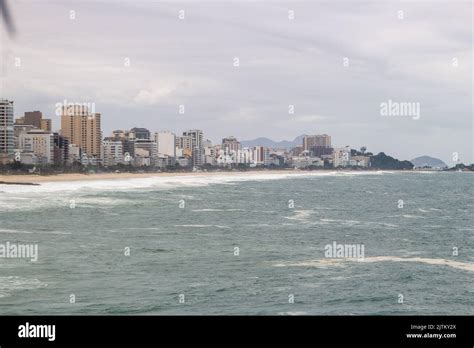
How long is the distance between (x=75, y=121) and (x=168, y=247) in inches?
6260

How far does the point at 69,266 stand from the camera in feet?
83.4

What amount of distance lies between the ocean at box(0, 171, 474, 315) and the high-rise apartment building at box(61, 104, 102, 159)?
13238cm

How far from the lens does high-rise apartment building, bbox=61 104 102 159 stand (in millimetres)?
180000

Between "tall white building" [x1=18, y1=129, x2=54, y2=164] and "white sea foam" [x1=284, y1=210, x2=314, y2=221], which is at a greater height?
"tall white building" [x1=18, y1=129, x2=54, y2=164]

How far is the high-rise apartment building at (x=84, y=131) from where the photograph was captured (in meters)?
180

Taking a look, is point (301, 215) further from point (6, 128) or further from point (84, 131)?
point (84, 131)

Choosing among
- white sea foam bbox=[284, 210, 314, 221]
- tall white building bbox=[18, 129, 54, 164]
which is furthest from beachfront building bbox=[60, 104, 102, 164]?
white sea foam bbox=[284, 210, 314, 221]

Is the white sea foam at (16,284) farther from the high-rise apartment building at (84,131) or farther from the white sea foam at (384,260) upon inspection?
the high-rise apartment building at (84,131)

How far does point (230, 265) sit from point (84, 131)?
163m

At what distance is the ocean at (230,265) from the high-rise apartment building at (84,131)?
132 metres
